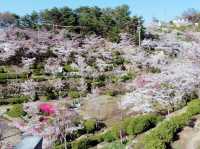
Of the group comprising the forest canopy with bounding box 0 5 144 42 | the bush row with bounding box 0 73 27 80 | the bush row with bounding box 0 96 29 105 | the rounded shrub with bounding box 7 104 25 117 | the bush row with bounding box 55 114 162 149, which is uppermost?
the forest canopy with bounding box 0 5 144 42

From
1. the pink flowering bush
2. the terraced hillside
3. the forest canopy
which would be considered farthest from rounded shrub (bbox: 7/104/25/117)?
the forest canopy

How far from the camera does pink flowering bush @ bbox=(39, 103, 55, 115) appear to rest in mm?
29438

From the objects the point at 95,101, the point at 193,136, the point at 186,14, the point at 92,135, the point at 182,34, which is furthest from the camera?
the point at 186,14

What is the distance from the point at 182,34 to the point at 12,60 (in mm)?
28951

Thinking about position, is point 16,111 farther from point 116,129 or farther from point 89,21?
point 89,21

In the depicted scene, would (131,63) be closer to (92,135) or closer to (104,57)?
(104,57)

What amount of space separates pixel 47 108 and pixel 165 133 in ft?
33.4

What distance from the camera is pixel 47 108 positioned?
30.0m

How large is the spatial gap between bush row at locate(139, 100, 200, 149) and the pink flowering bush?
8400 millimetres

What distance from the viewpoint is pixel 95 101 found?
112ft

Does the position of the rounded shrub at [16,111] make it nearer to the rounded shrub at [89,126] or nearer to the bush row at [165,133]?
the rounded shrub at [89,126]

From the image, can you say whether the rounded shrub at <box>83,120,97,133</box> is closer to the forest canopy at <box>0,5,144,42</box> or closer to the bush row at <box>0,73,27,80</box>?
the bush row at <box>0,73,27,80</box>

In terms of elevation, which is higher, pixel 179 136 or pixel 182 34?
pixel 182 34

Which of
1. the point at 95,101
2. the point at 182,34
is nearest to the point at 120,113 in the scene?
the point at 95,101
